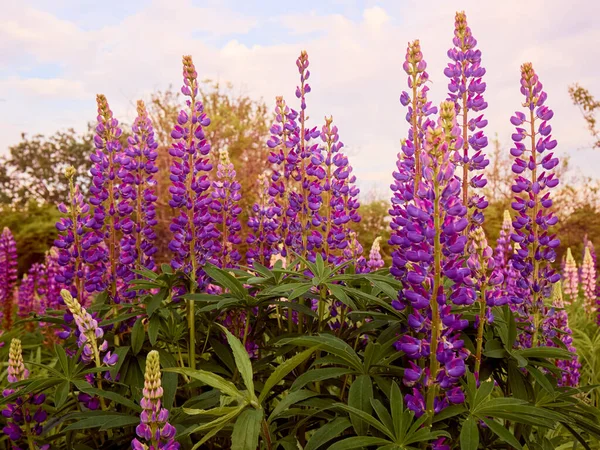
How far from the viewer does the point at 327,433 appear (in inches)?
85.9

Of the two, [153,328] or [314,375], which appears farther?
[153,328]

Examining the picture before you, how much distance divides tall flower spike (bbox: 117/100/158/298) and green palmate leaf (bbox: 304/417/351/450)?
5.42 ft

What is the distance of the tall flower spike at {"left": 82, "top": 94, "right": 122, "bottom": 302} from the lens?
3453 millimetres

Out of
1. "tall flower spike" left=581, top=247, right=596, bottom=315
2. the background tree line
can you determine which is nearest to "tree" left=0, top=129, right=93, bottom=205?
the background tree line

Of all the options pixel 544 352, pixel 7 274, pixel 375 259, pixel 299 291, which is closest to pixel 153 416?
pixel 299 291

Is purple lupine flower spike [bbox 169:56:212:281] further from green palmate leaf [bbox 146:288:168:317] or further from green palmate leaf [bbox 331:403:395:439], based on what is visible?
green palmate leaf [bbox 331:403:395:439]

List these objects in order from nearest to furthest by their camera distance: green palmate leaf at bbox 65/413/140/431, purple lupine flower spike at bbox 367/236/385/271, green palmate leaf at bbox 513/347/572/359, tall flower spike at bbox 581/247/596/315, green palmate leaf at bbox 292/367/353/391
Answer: green palmate leaf at bbox 292/367/353/391 < green palmate leaf at bbox 65/413/140/431 < green palmate leaf at bbox 513/347/572/359 < purple lupine flower spike at bbox 367/236/385/271 < tall flower spike at bbox 581/247/596/315

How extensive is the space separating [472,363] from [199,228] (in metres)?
1.60

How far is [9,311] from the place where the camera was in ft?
23.5

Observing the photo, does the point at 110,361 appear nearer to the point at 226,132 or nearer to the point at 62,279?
the point at 62,279

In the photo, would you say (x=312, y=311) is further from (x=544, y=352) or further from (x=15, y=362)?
(x=15, y=362)

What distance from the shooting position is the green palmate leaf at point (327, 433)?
2.12 metres

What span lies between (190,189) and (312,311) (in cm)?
111

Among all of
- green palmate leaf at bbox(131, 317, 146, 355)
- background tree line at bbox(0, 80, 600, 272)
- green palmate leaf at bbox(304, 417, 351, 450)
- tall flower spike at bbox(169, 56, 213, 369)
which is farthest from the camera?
background tree line at bbox(0, 80, 600, 272)
